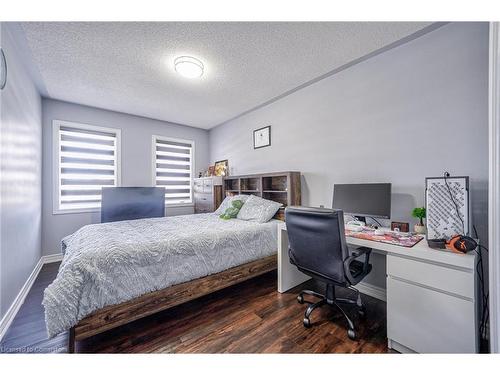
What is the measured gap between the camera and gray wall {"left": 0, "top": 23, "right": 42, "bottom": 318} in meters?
1.69

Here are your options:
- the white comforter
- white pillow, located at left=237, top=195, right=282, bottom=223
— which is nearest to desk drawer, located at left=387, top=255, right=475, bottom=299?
the white comforter

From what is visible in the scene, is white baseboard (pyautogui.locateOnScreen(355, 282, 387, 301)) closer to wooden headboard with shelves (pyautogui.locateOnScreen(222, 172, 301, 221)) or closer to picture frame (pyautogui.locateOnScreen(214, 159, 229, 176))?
wooden headboard with shelves (pyautogui.locateOnScreen(222, 172, 301, 221))

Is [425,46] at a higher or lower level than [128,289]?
higher

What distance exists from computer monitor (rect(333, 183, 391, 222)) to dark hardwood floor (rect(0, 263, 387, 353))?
0.92 meters

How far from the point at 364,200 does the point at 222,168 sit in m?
3.00

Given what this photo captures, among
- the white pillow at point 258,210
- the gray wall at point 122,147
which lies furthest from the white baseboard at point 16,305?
the white pillow at point 258,210

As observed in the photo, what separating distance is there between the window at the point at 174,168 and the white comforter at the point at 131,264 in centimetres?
222

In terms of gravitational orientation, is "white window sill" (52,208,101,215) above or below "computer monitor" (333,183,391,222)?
below

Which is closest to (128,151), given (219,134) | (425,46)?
(219,134)

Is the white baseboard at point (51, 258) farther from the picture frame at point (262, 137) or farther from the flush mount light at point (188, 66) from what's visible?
the picture frame at point (262, 137)

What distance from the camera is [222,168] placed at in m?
4.42

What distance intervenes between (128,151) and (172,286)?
124 inches
